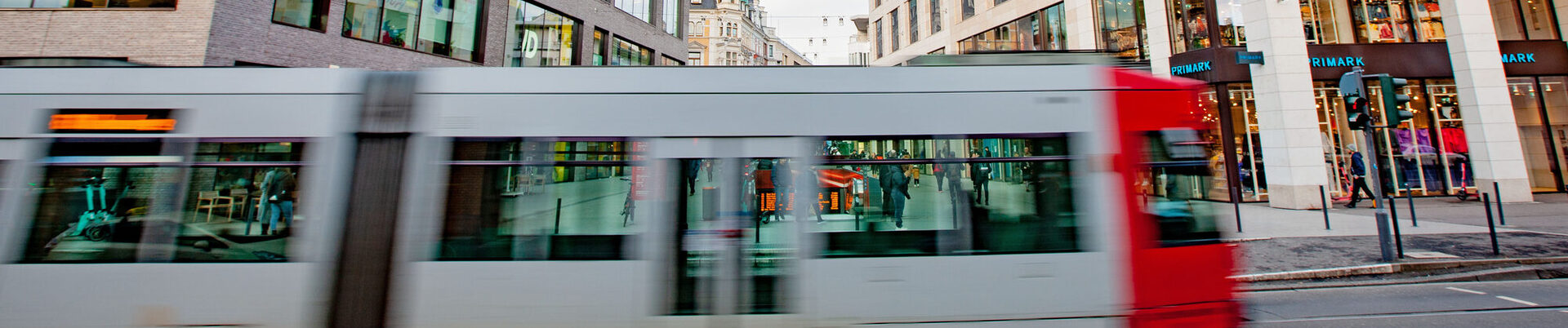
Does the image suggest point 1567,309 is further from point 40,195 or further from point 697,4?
point 697,4

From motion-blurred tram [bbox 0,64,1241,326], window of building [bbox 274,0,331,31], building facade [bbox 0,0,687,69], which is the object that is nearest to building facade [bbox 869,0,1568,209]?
motion-blurred tram [bbox 0,64,1241,326]

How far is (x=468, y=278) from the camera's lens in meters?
3.21

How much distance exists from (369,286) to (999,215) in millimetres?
4101

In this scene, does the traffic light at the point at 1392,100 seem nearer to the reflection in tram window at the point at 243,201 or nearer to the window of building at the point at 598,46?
the reflection in tram window at the point at 243,201

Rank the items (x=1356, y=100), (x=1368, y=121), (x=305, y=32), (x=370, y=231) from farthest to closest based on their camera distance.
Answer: (x=305, y=32) → (x=1356, y=100) → (x=1368, y=121) → (x=370, y=231)

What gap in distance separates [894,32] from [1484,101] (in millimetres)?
21860

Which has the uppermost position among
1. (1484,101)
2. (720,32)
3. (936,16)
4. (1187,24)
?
(720,32)

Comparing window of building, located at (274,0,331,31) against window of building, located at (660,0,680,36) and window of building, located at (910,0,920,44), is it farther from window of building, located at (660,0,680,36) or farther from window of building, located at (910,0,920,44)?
window of building, located at (910,0,920,44)

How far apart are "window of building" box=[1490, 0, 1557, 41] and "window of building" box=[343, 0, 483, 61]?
103 feet

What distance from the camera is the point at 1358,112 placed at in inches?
283

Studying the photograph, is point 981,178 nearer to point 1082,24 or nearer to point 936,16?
point 1082,24

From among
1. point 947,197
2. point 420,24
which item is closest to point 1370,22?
point 947,197

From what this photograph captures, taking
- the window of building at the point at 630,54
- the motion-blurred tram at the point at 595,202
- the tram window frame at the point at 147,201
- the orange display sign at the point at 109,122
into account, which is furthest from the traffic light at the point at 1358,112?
the window of building at the point at 630,54

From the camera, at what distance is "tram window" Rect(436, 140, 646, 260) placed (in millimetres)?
3244
